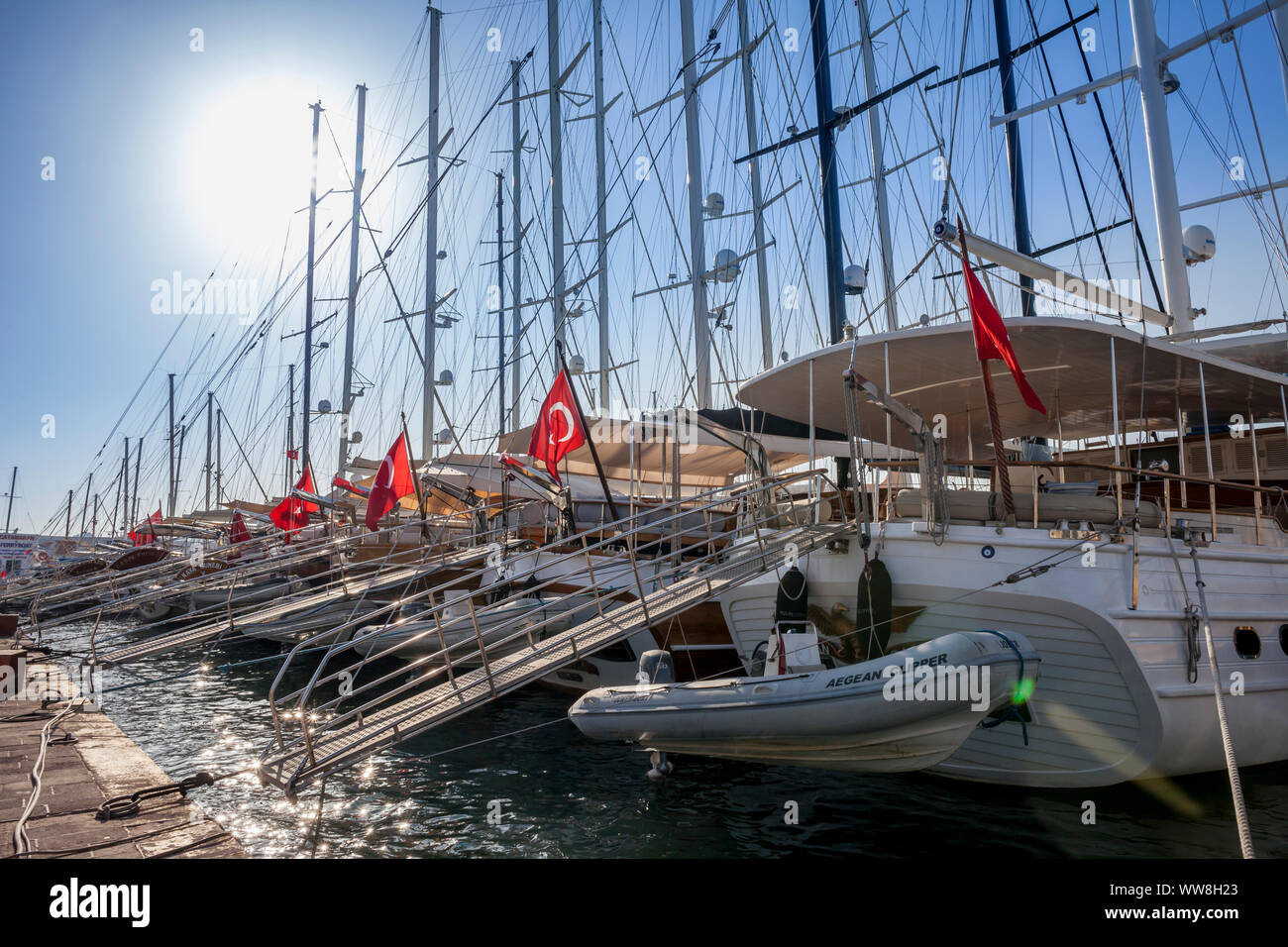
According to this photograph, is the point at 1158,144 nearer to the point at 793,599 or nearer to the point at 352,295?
the point at 793,599

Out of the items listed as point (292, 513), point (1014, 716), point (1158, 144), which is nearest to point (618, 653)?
point (1014, 716)

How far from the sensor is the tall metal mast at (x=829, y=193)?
1234 cm

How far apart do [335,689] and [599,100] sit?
64.8ft

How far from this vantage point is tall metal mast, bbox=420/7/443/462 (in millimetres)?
22172

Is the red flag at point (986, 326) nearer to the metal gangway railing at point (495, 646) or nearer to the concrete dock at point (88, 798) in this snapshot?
the metal gangway railing at point (495, 646)

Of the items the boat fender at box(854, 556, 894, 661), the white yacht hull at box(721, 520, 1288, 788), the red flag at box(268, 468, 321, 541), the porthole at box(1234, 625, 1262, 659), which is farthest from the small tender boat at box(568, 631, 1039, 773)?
the red flag at box(268, 468, 321, 541)

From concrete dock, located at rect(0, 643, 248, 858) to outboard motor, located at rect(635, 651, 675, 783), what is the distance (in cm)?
443

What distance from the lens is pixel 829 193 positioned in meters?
12.8

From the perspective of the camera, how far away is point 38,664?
1343 centimetres

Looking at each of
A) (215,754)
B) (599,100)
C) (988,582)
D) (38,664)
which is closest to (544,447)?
(215,754)

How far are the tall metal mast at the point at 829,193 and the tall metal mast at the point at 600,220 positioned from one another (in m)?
8.94
